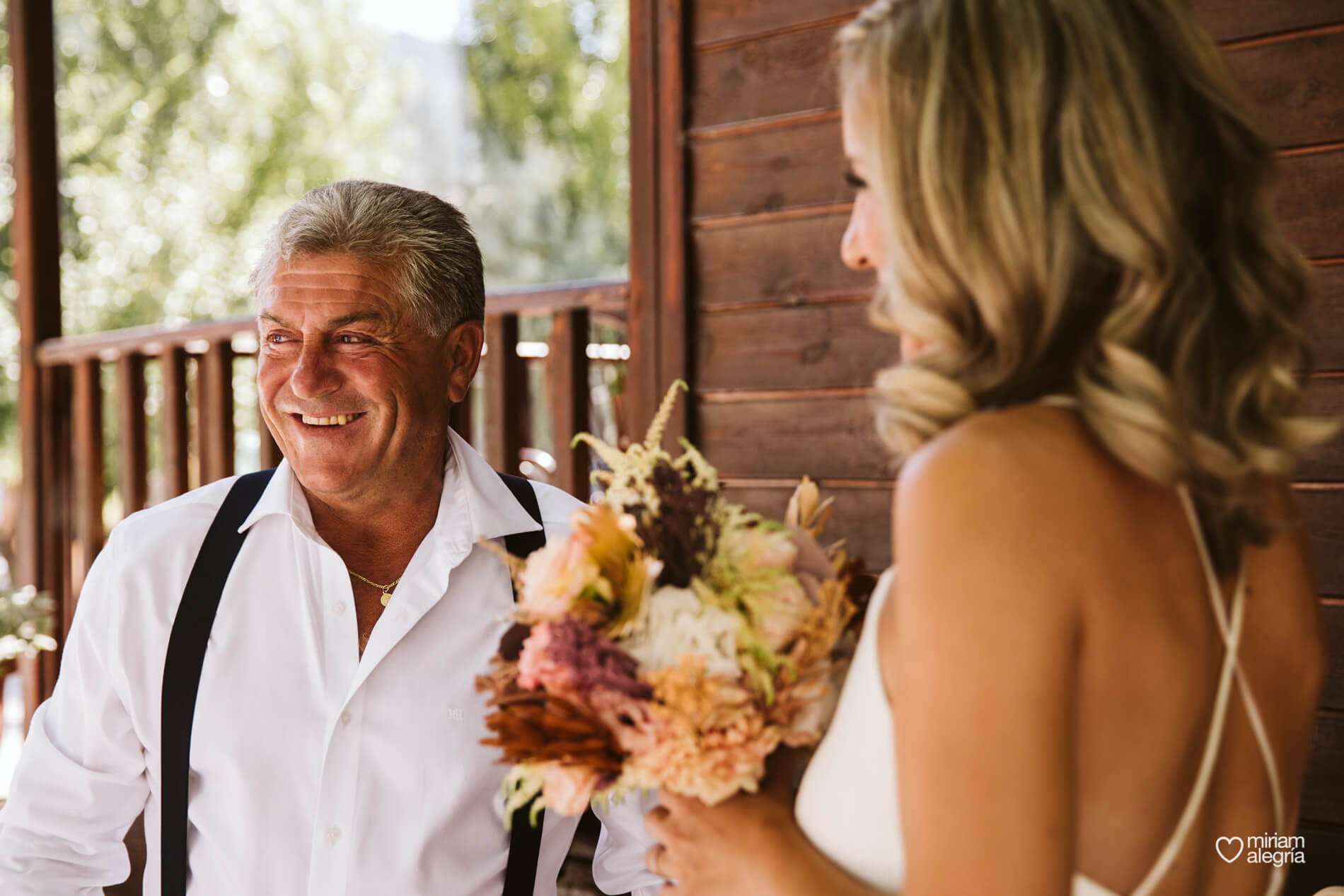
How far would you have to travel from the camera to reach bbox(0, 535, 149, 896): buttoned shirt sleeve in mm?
1626

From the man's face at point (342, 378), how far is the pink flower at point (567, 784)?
84 centimetres

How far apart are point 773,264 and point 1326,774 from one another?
1.53 meters

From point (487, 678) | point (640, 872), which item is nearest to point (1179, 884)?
point (487, 678)

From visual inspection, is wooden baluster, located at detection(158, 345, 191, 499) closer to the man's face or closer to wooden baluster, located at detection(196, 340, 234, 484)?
wooden baluster, located at detection(196, 340, 234, 484)

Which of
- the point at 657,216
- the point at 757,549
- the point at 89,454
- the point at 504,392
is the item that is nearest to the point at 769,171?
the point at 657,216

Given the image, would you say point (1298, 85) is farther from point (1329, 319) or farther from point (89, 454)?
point (89, 454)

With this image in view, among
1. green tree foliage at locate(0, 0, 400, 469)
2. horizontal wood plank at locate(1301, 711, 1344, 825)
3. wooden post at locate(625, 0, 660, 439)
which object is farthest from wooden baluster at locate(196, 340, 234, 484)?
green tree foliage at locate(0, 0, 400, 469)

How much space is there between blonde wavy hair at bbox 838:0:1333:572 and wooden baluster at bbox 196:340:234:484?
11.3 feet

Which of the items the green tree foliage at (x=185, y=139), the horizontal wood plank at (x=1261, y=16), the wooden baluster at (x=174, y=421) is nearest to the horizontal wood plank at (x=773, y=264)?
the horizontal wood plank at (x=1261, y=16)

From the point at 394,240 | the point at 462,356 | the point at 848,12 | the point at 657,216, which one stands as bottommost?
the point at 462,356

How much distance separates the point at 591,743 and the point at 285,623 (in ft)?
2.67

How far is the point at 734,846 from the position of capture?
3.51 ft

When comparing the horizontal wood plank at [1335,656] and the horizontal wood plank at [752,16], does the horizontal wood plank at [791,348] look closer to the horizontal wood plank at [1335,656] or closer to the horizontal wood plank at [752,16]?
the horizontal wood plank at [752,16]

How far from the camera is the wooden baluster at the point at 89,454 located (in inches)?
176
